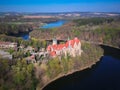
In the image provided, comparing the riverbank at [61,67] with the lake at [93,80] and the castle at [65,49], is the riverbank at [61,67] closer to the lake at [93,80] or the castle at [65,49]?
the lake at [93,80]

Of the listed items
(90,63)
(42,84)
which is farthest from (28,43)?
(42,84)

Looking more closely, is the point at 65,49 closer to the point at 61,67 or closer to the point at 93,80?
the point at 61,67

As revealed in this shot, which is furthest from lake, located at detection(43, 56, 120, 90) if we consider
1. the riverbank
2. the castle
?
the castle

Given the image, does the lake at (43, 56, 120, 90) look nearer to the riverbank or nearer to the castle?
the riverbank

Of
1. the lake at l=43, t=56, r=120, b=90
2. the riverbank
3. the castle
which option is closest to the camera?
the lake at l=43, t=56, r=120, b=90

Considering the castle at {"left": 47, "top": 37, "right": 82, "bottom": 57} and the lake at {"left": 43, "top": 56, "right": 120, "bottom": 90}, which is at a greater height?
the castle at {"left": 47, "top": 37, "right": 82, "bottom": 57}

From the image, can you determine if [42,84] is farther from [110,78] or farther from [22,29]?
[22,29]

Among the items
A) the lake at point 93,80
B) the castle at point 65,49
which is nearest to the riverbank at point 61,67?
the lake at point 93,80

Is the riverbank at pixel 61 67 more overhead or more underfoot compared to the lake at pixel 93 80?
more overhead

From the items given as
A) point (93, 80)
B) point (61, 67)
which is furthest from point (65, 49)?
point (93, 80)
